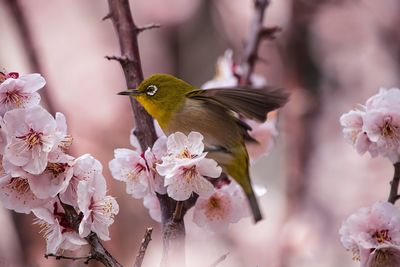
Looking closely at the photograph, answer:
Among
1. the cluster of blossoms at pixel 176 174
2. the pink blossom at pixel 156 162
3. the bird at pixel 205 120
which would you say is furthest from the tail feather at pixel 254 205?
the pink blossom at pixel 156 162

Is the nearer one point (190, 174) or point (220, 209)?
point (190, 174)

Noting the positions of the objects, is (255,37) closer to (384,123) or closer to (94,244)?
(384,123)

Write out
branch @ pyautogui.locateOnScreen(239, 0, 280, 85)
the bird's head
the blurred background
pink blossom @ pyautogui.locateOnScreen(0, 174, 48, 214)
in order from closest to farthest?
pink blossom @ pyautogui.locateOnScreen(0, 174, 48, 214)
the bird's head
branch @ pyautogui.locateOnScreen(239, 0, 280, 85)
the blurred background

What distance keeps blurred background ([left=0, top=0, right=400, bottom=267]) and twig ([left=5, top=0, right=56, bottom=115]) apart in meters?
0.11

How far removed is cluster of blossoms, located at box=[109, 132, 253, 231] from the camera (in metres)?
1.08

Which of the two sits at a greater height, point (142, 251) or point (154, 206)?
point (142, 251)

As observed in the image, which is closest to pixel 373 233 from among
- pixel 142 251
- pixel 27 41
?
pixel 142 251

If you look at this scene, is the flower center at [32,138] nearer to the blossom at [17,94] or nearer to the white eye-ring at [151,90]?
the blossom at [17,94]

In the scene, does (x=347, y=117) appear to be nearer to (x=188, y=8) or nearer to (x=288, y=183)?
(x=288, y=183)

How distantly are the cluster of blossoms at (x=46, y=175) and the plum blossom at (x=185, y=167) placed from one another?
103 mm

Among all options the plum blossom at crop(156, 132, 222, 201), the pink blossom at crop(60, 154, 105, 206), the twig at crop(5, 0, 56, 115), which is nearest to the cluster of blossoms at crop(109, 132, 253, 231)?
the plum blossom at crop(156, 132, 222, 201)

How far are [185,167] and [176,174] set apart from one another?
0.03m

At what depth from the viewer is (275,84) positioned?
12.1 feet

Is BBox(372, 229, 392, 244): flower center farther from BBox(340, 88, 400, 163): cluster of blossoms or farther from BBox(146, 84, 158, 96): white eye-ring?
BBox(146, 84, 158, 96): white eye-ring
